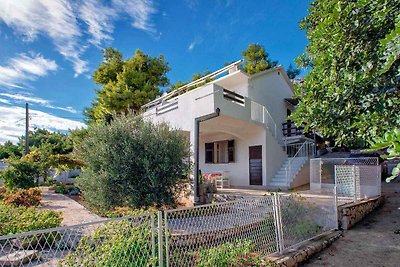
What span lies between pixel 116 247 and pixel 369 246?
21.1 ft

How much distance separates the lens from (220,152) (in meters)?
18.0

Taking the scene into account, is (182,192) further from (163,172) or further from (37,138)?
(37,138)

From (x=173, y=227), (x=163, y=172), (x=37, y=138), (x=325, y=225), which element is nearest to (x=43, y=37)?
(x=163, y=172)

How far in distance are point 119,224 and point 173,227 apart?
7.50 feet

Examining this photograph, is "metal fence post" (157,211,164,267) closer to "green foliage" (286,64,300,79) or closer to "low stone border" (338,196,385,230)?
"low stone border" (338,196,385,230)

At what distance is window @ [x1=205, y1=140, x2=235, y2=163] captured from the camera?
55.9ft

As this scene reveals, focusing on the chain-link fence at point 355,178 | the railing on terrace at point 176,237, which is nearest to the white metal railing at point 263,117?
the chain-link fence at point 355,178

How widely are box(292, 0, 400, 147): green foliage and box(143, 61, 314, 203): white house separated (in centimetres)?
651

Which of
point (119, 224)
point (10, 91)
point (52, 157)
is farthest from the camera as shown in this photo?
point (10, 91)

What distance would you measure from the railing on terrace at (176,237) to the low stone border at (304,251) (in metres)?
0.15

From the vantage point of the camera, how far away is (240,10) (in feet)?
45.4

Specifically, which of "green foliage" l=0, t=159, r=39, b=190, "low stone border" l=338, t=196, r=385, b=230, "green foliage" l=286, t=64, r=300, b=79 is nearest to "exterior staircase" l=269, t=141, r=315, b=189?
"low stone border" l=338, t=196, r=385, b=230

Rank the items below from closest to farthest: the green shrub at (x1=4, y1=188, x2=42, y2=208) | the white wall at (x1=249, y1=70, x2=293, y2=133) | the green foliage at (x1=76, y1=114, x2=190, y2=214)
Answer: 1. the green foliage at (x1=76, y1=114, x2=190, y2=214)
2. the green shrub at (x1=4, y1=188, x2=42, y2=208)
3. the white wall at (x1=249, y1=70, x2=293, y2=133)

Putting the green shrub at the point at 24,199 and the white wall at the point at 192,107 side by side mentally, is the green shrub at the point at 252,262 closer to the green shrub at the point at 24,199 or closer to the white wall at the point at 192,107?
the white wall at the point at 192,107
